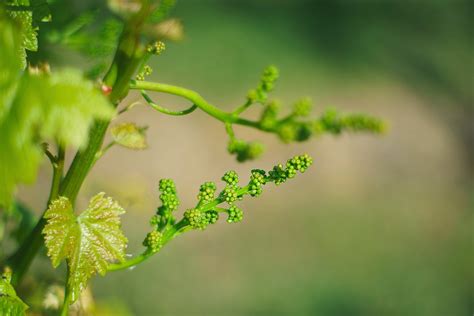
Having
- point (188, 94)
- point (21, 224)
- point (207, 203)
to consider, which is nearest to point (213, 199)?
point (207, 203)

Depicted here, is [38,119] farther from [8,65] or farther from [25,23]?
[25,23]

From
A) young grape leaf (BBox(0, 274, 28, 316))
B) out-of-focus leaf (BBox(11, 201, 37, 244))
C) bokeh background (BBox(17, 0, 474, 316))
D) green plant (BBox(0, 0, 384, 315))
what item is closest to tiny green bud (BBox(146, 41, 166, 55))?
green plant (BBox(0, 0, 384, 315))

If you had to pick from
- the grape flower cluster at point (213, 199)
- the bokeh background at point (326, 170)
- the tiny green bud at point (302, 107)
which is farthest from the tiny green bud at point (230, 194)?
the bokeh background at point (326, 170)

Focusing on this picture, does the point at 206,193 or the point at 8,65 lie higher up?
the point at 8,65

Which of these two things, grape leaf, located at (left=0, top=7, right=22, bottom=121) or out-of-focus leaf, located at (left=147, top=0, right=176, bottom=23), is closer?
grape leaf, located at (left=0, top=7, right=22, bottom=121)

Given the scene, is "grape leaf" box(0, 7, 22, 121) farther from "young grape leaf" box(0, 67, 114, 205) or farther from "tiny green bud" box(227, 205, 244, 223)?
"tiny green bud" box(227, 205, 244, 223)

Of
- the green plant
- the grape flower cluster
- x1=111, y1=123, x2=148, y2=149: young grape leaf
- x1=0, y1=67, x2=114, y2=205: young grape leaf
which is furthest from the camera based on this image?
x1=111, y1=123, x2=148, y2=149: young grape leaf
